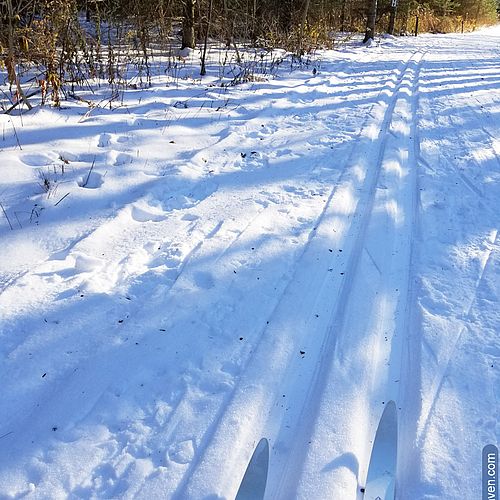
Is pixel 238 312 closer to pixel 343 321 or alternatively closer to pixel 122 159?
pixel 343 321

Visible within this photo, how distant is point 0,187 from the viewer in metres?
3.62

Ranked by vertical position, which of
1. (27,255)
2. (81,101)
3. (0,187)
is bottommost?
(27,255)

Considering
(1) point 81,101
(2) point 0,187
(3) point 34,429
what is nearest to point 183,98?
(1) point 81,101

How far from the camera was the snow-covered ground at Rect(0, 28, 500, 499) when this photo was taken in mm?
1814

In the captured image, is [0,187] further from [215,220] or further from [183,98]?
[183,98]

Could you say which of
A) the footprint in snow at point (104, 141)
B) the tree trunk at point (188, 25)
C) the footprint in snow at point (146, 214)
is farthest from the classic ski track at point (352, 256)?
the tree trunk at point (188, 25)

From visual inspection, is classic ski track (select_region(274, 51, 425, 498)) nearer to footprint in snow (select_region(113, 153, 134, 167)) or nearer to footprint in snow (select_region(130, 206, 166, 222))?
footprint in snow (select_region(130, 206, 166, 222))

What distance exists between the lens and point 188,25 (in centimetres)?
1018

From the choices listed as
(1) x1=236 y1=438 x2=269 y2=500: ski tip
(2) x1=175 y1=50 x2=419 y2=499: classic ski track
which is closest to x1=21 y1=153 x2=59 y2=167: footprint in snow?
(2) x1=175 y1=50 x2=419 y2=499: classic ski track

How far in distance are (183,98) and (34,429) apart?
582 cm

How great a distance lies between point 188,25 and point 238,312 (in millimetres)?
9551

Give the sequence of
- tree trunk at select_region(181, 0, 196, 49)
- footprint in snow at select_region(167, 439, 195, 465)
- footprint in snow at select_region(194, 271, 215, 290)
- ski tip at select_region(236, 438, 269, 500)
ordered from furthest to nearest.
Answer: tree trunk at select_region(181, 0, 196, 49), footprint in snow at select_region(194, 271, 215, 290), footprint in snow at select_region(167, 439, 195, 465), ski tip at select_region(236, 438, 269, 500)

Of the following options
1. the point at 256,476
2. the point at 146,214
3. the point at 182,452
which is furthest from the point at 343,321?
the point at 146,214

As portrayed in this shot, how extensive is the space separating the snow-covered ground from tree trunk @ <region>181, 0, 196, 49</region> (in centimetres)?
560
